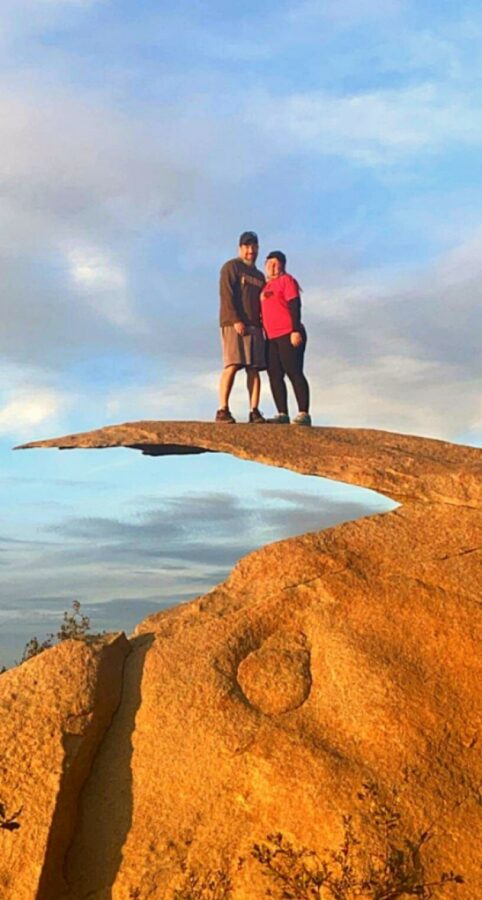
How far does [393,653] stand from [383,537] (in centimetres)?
117

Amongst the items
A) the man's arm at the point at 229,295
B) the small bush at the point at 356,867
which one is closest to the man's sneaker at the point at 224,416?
the man's arm at the point at 229,295

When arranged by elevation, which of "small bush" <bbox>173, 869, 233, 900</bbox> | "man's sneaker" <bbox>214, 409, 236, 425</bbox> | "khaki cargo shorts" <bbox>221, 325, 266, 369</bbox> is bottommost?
"small bush" <bbox>173, 869, 233, 900</bbox>

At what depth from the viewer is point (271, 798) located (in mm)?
7211

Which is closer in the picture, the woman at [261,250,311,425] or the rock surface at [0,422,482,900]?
the rock surface at [0,422,482,900]

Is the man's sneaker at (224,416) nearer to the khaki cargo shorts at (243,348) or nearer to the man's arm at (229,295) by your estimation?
the khaki cargo shorts at (243,348)

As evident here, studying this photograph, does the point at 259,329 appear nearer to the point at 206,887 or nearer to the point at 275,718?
the point at 275,718

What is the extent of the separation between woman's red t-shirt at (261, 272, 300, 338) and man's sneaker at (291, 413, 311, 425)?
1.08m

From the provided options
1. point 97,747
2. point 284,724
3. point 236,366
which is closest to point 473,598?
point 284,724

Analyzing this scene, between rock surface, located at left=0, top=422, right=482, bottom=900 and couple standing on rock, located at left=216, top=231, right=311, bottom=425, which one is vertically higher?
couple standing on rock, located at left=216, top=231, right=311, bottom=425

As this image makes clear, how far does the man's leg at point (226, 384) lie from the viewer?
1177 centimetres

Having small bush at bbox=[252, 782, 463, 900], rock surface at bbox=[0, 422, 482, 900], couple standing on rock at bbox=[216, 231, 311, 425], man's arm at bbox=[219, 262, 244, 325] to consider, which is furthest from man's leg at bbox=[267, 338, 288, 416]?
small bush at bbox=[252, 782, 463, 900]

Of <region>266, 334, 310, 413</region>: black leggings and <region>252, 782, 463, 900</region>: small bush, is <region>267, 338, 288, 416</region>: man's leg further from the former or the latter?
<region>252, 782, 463, 900</region>: small bush

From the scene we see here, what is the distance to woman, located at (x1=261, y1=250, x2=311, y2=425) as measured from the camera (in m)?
12.2

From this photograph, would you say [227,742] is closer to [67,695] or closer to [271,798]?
[271,798]
